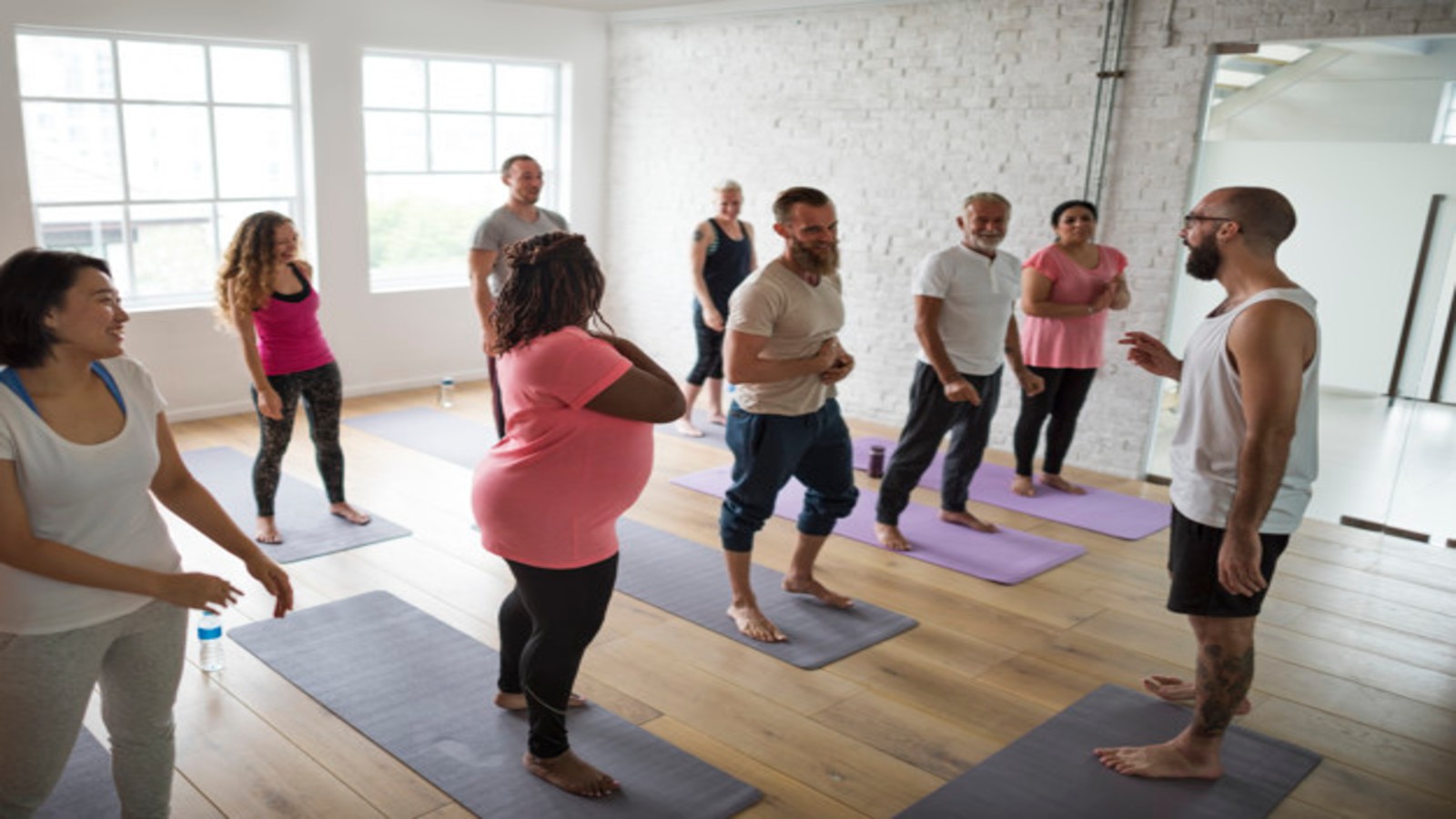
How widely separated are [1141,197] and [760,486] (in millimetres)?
3214

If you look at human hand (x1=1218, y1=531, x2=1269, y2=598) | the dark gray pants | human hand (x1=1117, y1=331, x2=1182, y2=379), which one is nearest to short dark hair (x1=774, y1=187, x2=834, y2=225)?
human hand (x1=1117, y1=331, x2=1182, y2=379)

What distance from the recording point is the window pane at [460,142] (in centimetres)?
734

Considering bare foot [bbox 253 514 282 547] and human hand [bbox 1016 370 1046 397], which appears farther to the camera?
human hand [bbox 1016 370 1046 397]

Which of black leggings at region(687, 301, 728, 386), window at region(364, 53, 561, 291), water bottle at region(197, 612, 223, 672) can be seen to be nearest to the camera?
water bottle at region(197, 612, 223, 672)

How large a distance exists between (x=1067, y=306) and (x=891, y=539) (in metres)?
1.50

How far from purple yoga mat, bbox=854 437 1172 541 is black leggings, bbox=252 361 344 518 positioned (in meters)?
2.51

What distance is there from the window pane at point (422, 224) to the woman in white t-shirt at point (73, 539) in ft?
17.5

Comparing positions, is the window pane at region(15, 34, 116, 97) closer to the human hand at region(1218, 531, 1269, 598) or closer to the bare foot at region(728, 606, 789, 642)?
the bare foot at region(728, 606, 789, 642)

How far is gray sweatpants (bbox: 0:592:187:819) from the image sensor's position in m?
1.88

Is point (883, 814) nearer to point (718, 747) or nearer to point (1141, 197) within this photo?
point (718, 747)

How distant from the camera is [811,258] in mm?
3357

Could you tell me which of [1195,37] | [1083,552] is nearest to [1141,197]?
[1195,37]

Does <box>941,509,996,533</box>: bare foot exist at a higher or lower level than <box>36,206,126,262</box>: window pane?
lower

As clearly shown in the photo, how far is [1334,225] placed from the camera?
5.11 meters
